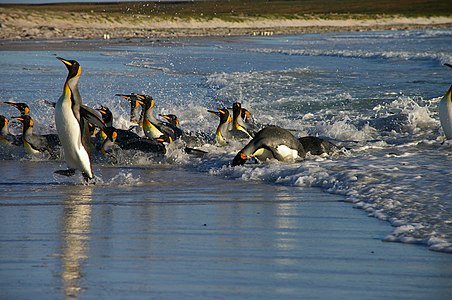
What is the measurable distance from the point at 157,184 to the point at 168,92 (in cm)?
818

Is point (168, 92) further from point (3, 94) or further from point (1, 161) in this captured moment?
point (1, 161)

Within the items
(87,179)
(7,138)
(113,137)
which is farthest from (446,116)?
(7,138)

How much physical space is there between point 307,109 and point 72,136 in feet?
20.7

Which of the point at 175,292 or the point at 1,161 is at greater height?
the point at 175,292

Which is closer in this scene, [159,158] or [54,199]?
[54,199]

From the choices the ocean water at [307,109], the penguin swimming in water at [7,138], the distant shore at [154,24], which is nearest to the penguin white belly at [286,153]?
the ocean water at [307,109]

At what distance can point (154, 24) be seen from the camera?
181 feet

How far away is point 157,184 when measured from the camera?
6914 mm

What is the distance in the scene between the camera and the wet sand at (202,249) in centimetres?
365

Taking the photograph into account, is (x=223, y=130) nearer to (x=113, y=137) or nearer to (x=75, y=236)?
(x=113, y=137)

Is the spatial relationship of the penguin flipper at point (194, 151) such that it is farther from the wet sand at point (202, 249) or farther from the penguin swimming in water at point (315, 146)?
the wet sand at point (202, 249)

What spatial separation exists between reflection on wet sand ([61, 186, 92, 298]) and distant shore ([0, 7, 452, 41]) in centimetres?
2957

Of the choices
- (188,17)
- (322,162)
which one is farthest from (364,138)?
(188,17)

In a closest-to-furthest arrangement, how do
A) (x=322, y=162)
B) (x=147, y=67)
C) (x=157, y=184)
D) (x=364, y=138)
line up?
(x=157, y=184) < (x=322, y=162) < (x=364, y=138) < (x=147, y=67)
